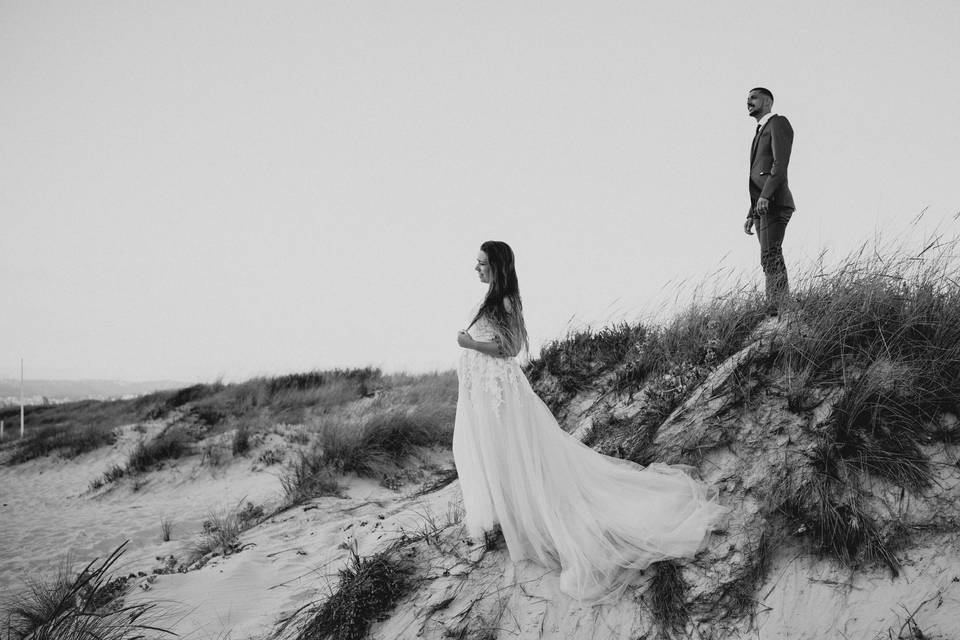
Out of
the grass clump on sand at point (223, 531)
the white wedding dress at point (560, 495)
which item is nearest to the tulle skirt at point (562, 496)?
the white wedding dress at point (560, 495)

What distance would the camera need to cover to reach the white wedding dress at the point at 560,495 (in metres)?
3.13

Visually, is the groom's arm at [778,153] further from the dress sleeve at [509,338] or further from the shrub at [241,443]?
the shrub at [241,443]

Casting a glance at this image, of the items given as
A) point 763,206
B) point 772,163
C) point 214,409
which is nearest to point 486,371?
point 763,206

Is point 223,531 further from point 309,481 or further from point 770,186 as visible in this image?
point 770,186

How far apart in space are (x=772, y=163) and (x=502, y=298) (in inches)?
142

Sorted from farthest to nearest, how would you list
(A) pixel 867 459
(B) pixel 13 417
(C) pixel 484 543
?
(B) pixel 13 417 → (C) pixel 484 543 → (A) pixel 867 459

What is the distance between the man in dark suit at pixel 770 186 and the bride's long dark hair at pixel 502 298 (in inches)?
109

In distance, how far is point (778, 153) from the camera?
5223mm

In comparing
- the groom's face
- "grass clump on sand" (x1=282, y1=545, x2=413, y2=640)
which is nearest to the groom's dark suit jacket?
the groom's face

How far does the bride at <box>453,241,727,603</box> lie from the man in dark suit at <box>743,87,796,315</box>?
2712mm

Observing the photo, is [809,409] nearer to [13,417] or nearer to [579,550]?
[579,550]

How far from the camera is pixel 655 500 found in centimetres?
344

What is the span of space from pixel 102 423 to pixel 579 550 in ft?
46.7

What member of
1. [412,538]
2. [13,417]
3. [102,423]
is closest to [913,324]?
[412,538]
